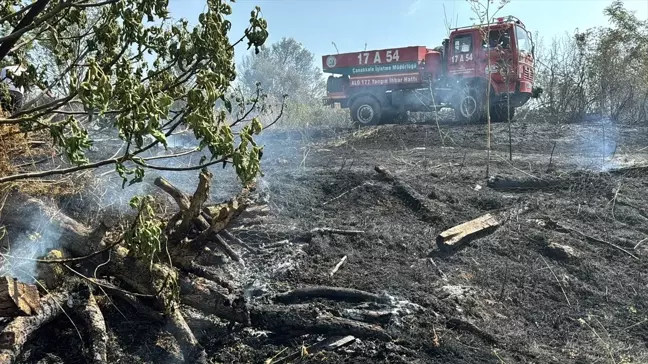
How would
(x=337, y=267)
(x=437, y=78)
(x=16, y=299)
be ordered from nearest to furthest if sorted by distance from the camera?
(x=16, y=299) → (x=337, y=267) → (x=437, y=78)

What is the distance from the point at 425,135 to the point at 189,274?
928cm

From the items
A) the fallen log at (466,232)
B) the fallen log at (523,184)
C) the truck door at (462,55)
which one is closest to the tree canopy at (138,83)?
the fallen log at (466,232)

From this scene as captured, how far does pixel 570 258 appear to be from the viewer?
409cm

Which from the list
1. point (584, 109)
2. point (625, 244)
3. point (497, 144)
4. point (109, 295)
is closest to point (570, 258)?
point (625, 244)

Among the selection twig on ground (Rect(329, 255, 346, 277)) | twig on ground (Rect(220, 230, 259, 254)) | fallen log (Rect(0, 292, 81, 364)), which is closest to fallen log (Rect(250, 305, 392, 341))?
twig on ground (Rect(329, 255, 346, 277))

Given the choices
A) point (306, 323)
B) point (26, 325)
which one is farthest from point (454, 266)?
point (26, 325)

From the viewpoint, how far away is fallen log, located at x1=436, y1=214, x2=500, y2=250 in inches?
167

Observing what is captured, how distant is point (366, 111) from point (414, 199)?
Result: 10870 mm

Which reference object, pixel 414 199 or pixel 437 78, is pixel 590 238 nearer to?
pixel 414 199

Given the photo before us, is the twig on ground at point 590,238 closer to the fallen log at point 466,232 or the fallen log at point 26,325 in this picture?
the fallen log at point 466,232

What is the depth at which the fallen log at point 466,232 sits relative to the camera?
4.24 meters

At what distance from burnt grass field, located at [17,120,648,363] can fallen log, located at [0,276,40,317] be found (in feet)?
0.87

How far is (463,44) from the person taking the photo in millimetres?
13820

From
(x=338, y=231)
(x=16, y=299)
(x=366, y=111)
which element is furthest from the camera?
(x=366, y=111)
